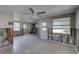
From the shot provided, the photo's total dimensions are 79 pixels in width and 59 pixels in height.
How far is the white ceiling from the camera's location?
6.29 ft

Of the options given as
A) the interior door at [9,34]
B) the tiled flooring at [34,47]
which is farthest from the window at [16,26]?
the tiled flooring at [34,47]

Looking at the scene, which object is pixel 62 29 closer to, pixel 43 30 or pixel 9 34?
pixel 43 30

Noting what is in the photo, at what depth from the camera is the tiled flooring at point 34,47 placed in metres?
2.10

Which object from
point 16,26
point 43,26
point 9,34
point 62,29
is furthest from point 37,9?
point 9,34

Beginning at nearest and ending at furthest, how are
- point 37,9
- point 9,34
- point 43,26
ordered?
1. point 37,9
2. point 9,34
3. point 43,26

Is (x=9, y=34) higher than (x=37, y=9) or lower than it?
lower

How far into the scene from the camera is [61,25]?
219 cm

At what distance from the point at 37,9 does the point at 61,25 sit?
64 centimetres

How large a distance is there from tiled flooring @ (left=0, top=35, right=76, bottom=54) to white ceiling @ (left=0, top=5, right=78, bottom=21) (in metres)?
0.51

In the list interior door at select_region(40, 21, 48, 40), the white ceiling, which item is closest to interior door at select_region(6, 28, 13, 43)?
the white ceiling

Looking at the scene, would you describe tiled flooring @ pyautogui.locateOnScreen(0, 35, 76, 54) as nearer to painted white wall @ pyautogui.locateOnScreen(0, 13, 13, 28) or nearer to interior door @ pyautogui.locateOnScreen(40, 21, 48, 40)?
interior door @ pyautogui.locateOnScreen(40, 21, 48, 40)

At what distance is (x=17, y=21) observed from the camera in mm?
2180

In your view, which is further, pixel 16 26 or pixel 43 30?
pixel 43 30
